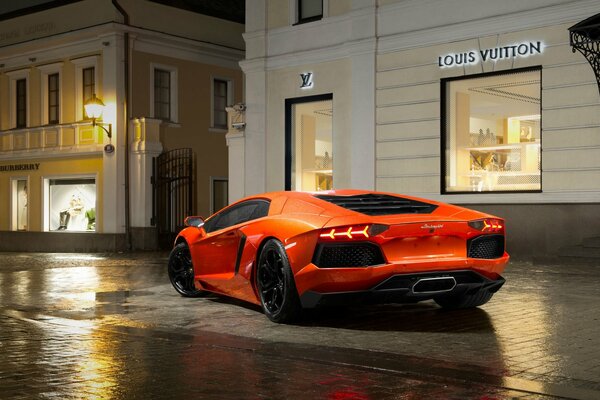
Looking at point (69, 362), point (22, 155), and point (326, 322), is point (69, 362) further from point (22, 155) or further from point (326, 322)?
point (22, 155)

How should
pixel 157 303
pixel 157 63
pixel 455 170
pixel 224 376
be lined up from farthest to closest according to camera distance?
pixel 157 63 → pixel 455 170 → pixel 157 303 → pixel 224 376

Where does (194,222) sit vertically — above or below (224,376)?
above

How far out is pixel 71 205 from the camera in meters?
29.2

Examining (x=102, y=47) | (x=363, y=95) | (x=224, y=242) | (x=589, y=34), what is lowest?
(x=224, y=242)

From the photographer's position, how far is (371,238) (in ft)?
25.1

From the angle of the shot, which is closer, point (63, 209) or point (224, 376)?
point (224, 376)

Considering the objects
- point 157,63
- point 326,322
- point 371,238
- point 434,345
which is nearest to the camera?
point 434,345

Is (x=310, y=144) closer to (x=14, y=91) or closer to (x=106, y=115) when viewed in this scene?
(x=106, y=115)

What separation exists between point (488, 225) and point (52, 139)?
2365 centimetres

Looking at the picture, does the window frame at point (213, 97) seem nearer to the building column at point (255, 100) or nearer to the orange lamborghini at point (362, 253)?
the building column at point (255, 100)

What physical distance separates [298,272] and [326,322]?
0.81 metres

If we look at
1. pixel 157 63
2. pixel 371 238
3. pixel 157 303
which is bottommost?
pixel 157 303

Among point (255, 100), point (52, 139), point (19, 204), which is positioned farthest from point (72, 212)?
A: point (255, 100)

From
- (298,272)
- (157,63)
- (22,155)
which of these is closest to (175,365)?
(298,272)
